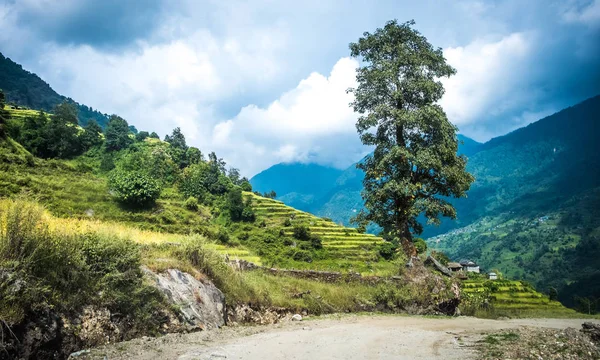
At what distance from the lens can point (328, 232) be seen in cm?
7125

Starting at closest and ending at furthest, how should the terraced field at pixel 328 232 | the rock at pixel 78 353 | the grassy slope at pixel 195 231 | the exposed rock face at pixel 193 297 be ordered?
the rock at pixel 78 353
the exposed rock face at pixel 193 297
the grassy slope at pixel 195 231
the terraced field at pixel 328 232

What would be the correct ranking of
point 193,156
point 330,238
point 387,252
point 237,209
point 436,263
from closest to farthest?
1. point 436,263
2. point 387,252
3. point 330,238
4. point 237,209
5. point 193,156

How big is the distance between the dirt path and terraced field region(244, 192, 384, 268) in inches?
1956

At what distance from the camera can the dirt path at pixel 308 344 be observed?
7.00 m

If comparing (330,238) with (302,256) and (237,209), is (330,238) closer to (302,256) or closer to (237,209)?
(302,256)

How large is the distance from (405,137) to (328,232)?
53.4 metres

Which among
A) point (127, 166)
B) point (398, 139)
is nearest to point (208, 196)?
point (127, 166)

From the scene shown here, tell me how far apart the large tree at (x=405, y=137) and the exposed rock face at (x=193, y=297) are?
996 cm

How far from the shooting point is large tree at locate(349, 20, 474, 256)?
701 inches

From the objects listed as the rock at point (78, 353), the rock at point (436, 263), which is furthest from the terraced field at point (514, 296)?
→ the rock at point (78, 353)

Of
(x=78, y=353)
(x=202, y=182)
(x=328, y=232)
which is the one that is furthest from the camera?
(x=202, y=182)

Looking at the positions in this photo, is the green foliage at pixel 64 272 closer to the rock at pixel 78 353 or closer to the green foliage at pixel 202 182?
the rock at pixel 78 353

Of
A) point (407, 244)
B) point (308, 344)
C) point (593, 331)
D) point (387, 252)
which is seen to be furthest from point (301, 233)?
point (308, 344)

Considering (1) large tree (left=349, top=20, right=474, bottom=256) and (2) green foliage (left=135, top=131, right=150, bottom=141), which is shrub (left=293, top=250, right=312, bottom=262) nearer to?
(1) large tree (left=349, top=20, right=474, bottom=256)
